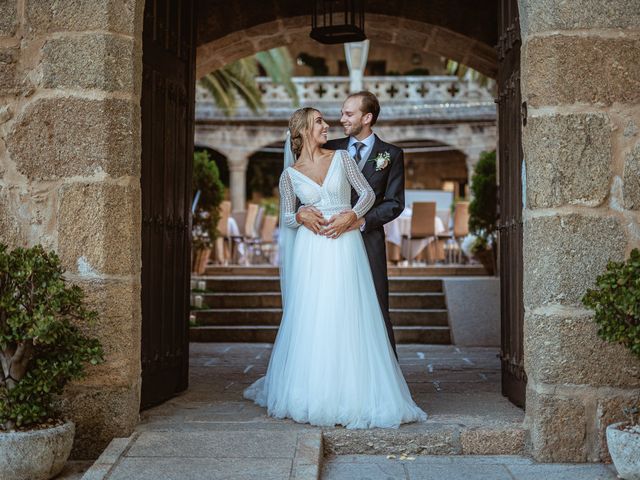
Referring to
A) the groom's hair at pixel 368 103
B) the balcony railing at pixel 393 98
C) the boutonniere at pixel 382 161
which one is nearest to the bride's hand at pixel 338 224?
the boutonniere at pixel 382 161

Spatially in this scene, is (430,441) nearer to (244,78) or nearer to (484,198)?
(484,198)

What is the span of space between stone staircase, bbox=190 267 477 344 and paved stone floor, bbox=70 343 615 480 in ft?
11.8

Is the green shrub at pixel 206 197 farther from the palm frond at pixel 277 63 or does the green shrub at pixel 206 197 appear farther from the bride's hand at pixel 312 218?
the bride's hand at pixel 312 218

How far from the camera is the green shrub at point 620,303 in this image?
3436 mm

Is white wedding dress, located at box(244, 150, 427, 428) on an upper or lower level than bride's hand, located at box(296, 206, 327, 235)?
lower

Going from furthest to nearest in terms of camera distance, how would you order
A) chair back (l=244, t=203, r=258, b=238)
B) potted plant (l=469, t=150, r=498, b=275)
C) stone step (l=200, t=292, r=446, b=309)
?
chair back (l=244, t=203, r=258, b=238)
potted plant (l=469, t=150, r=498, b=275)
stone step (l=200, t=292, r=446, b=309)

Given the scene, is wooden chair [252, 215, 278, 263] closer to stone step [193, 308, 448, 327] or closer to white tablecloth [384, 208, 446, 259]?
white tablecloth [384, 208, 446, 259]

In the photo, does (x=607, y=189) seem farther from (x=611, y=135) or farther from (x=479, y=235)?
(x=479, y=235)

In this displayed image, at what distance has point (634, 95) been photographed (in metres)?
3.88

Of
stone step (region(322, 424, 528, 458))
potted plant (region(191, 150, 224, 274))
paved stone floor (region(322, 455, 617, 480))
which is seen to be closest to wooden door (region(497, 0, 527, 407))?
stone step (region(322, 424, 528, 458))

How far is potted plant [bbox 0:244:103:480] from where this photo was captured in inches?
137

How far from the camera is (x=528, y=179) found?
3.96 metres

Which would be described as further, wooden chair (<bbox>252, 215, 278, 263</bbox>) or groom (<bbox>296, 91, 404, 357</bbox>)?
wooden chair (<bbox>252, 215, 278, 263</bbox>)

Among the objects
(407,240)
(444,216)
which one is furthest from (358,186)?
(444,216)
